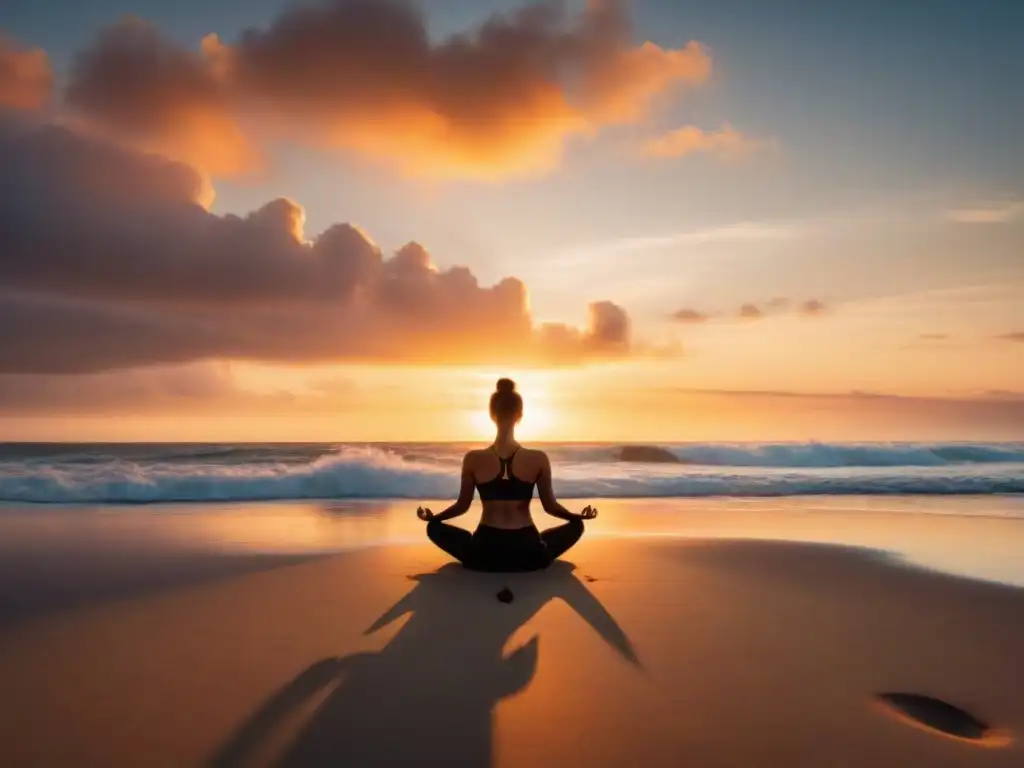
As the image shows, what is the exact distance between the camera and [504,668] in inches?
178

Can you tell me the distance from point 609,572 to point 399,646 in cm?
344

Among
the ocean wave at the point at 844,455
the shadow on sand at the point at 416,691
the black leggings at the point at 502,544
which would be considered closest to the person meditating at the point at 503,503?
the black leggings at the point at 502,544

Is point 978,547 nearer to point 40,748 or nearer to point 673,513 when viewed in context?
point 673,513

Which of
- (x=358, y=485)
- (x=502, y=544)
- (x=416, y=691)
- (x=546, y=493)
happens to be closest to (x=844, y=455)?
(x=358, y=485)

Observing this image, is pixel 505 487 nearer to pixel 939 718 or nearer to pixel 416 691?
pixel 416 691

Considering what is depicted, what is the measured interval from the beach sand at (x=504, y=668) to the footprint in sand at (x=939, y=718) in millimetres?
74

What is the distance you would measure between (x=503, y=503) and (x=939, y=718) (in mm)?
4212

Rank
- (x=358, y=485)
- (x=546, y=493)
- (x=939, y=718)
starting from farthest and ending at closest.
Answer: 1. (x=358, y=485)
2. (x=546, y=493)
3. (x=939, y=718)

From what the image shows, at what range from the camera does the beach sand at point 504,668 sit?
343 cm

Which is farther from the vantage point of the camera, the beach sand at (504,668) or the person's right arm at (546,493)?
the person's right arm at (546,493)

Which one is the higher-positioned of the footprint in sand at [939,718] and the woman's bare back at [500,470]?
the woman's bare back at [500,470]

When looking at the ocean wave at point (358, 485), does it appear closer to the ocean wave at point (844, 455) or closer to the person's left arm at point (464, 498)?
the person's left arm at point (464, 498)

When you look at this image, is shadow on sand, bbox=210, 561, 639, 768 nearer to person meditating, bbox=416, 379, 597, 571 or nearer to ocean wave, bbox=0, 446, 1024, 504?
person meditating, bbox=416, 379, 597, 571

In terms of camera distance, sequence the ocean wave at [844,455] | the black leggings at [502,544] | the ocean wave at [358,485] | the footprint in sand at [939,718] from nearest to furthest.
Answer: the footprint in sand at [939,718]
the black leggings at [502,544]
the ocean wave at [358,485]
the ocean wave at [844,455]
